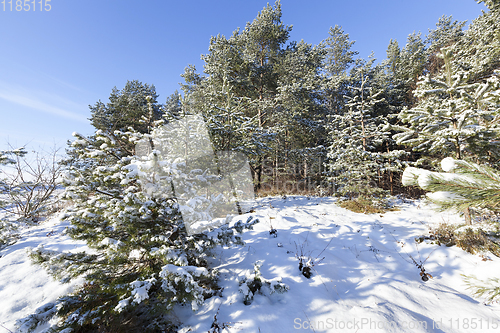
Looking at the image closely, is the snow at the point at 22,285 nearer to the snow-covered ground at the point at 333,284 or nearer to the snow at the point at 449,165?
the snow-covered ground at the point at 333,284

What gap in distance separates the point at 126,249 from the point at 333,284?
137 inches

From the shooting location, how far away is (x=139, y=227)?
2.58m

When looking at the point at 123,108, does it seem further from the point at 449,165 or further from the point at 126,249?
the point at 449,165

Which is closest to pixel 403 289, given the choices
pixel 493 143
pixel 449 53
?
pixel 493 143

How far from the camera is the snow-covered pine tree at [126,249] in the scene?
2230 millimetres

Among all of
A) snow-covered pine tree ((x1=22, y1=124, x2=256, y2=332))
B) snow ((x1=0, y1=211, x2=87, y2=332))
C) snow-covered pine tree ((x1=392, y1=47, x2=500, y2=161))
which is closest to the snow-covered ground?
snow ((x1=0, y1=211, x2=87, y2=332))

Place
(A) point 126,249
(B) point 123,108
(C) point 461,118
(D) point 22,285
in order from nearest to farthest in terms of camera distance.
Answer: (A) point 126,249 → (D) point 22,285 → (C) point 461,118 → (B) point 123,108

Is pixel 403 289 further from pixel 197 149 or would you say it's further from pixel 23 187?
pixel 23 187

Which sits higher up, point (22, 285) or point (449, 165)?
point (449, 165)

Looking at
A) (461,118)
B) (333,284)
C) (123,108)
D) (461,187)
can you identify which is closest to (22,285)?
(333,284)

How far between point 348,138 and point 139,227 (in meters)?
8.99

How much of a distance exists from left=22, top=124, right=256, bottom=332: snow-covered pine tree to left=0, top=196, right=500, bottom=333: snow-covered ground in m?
0.68

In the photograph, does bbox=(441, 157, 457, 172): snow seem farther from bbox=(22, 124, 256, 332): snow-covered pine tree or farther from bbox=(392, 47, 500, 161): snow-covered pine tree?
bbox=(392, 47, 500, 161): snow-covered pine tree

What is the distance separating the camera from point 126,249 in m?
2.49
